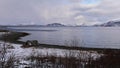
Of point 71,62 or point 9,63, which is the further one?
point 71,62

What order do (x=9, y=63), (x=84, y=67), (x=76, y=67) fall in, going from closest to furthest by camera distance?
(x=9, y=63) < (x=76, y=67) < (x=84, y=67)

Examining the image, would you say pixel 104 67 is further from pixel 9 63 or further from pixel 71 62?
pixel 9 63

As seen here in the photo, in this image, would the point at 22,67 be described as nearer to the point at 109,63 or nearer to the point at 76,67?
the point at 76,67

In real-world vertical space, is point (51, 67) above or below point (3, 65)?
below

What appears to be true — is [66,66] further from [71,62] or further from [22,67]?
[22,67]

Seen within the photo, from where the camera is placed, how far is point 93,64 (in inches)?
433

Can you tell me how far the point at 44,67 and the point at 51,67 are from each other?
0.32 metres

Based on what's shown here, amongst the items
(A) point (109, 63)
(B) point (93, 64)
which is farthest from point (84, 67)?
(A) point (109, 63)

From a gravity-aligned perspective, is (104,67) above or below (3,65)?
below

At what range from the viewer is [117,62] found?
441 inches

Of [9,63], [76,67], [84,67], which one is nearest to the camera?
[9,63]

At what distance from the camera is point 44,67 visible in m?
10.7

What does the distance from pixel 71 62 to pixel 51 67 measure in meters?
0.95

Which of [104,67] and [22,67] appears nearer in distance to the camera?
[104,67]
